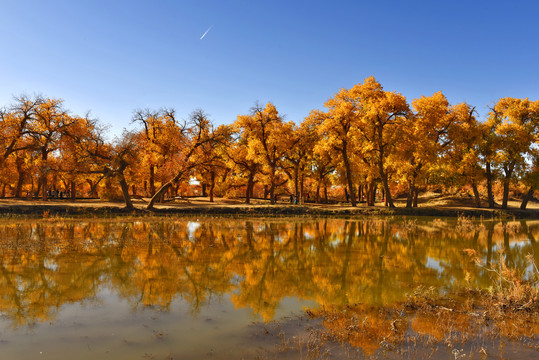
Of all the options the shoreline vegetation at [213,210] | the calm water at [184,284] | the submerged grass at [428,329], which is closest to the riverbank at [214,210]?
the shoreline vegetation at [213,210]

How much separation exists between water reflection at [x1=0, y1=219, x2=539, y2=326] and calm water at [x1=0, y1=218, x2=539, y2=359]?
1.3 inches

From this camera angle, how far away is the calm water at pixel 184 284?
552 centimetres

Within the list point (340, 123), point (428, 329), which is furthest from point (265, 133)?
point (428, 329)

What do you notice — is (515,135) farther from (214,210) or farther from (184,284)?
(184,284)

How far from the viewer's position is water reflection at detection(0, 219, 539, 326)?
7754 millimetres

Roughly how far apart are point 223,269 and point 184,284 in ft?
6.37

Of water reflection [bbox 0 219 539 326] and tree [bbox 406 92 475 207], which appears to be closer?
water reflection [bbox 0 219 539 326]

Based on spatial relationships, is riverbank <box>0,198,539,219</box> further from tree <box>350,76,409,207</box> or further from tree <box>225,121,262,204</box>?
tree <box>225,121,262,204</box>

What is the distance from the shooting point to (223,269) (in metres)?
10.5

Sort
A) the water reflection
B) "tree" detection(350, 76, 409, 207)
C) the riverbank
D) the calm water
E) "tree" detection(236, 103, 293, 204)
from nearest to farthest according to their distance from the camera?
1. the calm water
2. the water reflection
3. the riverbank
4. "tree" detection(350, 76, 409, 207)
5. "tree" detection(236, 103, 293, 204)

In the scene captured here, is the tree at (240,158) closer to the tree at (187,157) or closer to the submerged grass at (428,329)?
the tree at (187,157)

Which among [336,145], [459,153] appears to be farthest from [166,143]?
[459,153]

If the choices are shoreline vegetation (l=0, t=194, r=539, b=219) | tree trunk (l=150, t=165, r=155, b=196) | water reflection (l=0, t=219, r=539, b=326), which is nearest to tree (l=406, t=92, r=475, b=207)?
shoreline vegetation (l=0, t=194, r=539, b=219)

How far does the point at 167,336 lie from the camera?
18.6 ft
